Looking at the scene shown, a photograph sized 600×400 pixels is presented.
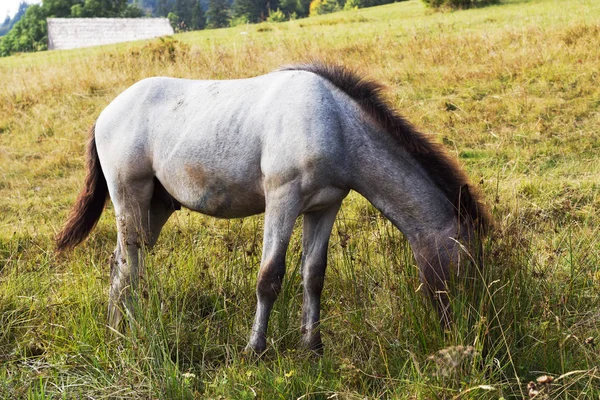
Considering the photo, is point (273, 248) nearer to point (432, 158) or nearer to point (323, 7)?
point (432, 158)

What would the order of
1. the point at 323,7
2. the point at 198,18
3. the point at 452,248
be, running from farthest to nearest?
the point at 198,18
the point at 323,7
the point at 452,248

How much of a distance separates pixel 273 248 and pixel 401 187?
87cm

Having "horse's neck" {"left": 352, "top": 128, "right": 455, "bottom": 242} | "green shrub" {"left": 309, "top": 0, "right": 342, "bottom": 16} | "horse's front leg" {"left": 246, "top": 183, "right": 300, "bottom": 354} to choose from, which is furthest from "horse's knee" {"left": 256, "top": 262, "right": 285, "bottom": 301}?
"green shrub" {"left": 309, "top": 0, "right": 342, "bottom": 16}

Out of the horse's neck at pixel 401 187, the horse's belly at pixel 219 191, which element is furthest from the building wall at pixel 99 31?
the horse's neck at pixel 401 187

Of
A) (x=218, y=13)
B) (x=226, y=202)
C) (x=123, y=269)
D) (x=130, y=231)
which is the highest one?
(x=218, y=13)

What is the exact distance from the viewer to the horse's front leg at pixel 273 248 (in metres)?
3.98

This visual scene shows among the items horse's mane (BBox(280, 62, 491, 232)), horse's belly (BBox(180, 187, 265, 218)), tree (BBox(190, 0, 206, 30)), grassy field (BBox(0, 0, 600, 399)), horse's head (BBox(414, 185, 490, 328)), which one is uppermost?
tree (BBox(190, 0, 206, 30))

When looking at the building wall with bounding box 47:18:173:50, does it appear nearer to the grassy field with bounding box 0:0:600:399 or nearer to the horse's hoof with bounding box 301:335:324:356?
the grassy field with bounding box 0:0:600:399

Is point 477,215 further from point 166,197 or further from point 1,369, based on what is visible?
point 1,369

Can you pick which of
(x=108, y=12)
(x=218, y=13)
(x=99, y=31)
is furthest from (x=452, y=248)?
(x=218, y=13)

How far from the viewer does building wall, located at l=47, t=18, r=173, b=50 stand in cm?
3944

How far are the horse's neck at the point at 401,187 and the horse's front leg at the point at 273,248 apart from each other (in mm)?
443

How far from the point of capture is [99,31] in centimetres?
4075

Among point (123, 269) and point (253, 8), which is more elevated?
point (253, 8)
